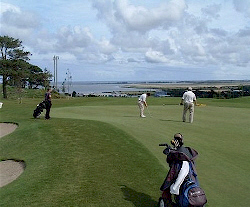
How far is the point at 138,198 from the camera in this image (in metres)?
8.68

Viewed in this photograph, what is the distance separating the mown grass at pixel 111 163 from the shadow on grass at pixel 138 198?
24mm

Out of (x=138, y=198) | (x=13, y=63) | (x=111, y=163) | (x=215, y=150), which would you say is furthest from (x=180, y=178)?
(x=13, y=63)

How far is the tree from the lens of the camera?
2594 inches

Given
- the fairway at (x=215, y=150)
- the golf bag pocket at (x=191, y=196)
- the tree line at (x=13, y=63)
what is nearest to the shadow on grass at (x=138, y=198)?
the golf bag pocket at (x=191, y=196)

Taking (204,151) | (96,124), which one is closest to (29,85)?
(96,124)

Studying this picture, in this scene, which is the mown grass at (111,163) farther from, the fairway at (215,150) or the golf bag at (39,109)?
the golf bag at (39,109)

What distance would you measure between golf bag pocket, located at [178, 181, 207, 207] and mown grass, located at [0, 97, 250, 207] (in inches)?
49.8

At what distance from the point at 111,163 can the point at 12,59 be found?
203 feet

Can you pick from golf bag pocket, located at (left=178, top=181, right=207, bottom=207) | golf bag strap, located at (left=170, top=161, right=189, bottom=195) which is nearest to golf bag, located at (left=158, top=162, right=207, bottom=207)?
golf bag pocket, located at (left=178, top=181, right=207, bottom=207)

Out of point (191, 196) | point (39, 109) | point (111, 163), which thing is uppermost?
point (191, 196)

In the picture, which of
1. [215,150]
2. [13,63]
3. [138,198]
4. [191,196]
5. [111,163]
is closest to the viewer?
[191,196]

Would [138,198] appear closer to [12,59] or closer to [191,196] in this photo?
[191,196]

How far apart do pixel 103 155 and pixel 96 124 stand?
6.66 m

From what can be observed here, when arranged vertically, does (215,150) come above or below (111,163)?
above
